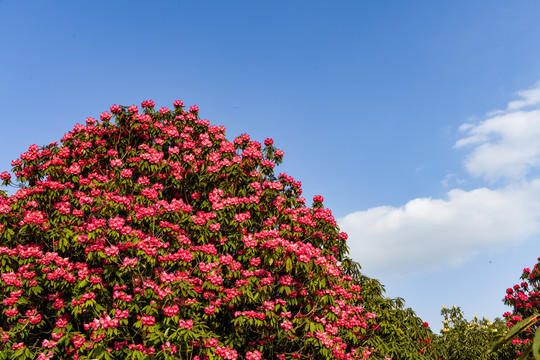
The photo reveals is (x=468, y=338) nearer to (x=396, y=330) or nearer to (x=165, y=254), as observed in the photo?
(x=396, y=330)

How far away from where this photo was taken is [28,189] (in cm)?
1152

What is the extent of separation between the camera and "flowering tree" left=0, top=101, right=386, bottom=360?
980cm

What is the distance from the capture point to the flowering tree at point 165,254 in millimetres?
9805

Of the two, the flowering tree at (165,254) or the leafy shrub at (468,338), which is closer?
the flowering tree at (165,254)

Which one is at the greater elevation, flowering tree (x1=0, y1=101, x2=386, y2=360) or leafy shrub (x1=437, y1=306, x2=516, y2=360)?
flowering tree (x1=0, y1=101, x2=386, y2=360)

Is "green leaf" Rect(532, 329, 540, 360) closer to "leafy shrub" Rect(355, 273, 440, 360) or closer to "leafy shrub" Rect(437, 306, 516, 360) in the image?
"leafy shrub" Rect(355, 273, 440, 360)

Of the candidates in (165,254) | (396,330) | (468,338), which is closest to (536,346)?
(165,254)

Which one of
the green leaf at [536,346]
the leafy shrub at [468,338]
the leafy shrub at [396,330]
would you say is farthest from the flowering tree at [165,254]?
the green leaf at [536,346]

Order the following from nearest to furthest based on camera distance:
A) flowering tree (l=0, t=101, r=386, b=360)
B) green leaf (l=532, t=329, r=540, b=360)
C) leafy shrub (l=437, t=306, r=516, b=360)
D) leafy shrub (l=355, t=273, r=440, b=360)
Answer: green leaf (l=532, t=329, r=540, b=360), flowering tree (l=0, t=101, r=386, b=360), leafy shrub (l=355, t=273, r=440, b=360), leafy shrub (l=437, t=306, r=516, b=360)

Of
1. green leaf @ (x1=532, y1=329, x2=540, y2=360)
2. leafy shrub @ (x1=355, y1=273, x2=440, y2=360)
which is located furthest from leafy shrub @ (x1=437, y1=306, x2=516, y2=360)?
green leaf @ (x1=532, y1=329, x2=540, y2=360)

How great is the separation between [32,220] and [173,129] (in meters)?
3.97

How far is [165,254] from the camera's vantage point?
1020 centimetres

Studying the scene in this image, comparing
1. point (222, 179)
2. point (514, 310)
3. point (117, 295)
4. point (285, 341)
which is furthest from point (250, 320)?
point (514, 310)

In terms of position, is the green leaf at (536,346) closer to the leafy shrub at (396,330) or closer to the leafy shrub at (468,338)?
the leafy shrub at (396,330)
